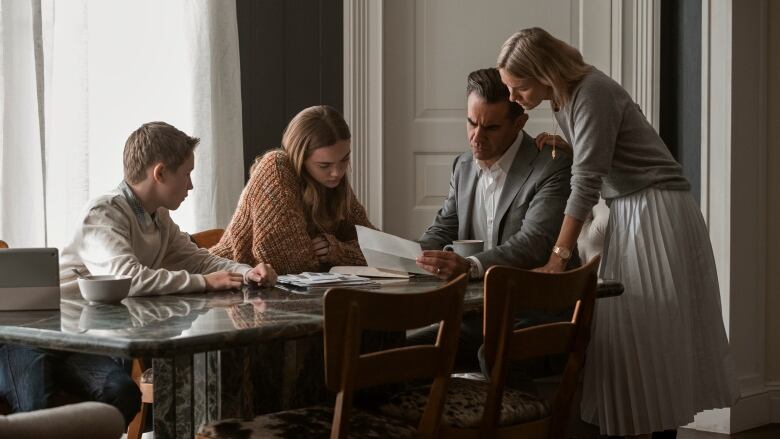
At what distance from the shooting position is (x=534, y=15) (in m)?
4.42

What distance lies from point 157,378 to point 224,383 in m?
0.14

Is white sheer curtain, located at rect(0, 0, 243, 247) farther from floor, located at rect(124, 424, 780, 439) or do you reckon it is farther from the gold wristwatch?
the gold wristwatch

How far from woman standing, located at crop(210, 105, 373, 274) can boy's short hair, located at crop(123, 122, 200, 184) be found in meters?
0.39

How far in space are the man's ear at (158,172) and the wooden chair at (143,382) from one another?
2.16ft

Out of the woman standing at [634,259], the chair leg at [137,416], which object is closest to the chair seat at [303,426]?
the woman standing at [634,259]

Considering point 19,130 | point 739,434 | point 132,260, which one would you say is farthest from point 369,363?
point 739,434

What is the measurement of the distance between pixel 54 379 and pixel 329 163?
3.37 ft

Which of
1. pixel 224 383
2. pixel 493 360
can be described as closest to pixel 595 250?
pixel 493 360

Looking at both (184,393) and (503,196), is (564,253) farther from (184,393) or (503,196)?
(184,393)

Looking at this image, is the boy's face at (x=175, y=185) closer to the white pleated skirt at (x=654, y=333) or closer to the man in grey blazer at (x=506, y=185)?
the man in grey blazer at (x=506, y=185)

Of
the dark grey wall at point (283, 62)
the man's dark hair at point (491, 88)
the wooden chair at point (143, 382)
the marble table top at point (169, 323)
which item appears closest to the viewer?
the marble table top at point (169, 323)

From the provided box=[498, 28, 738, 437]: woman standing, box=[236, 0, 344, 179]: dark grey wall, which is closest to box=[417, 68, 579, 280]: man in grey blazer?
box=[498, 28, 738, 437]: woman standing

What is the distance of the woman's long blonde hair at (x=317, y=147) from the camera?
120 inches

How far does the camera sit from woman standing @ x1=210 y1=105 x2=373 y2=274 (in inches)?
117
